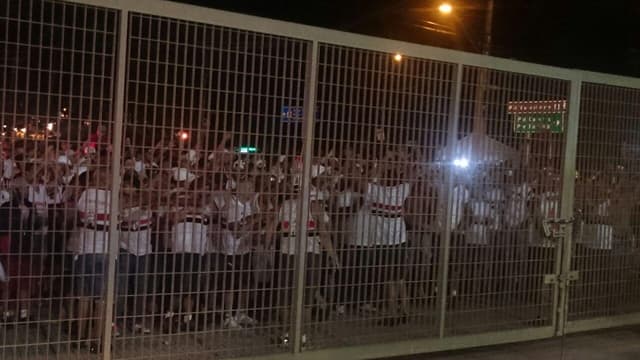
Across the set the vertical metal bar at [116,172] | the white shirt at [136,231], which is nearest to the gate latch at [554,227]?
the white shirt at [136,231]

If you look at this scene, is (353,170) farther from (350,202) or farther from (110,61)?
(110,61)

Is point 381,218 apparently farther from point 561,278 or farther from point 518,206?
point 561,278

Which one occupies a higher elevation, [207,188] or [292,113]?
[292,113]

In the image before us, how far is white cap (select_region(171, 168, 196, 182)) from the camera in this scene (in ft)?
19.0

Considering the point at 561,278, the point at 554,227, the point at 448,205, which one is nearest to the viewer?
the point at 448,205

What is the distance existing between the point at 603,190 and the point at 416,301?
2846 mm

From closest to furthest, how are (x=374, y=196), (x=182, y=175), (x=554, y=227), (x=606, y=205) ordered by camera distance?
1. (x=182, y=175)
2. (x=374, y=196)
3. (x=554, y=227)
4. (x=606, y=205)

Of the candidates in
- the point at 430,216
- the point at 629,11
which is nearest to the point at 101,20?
the point at 430,216

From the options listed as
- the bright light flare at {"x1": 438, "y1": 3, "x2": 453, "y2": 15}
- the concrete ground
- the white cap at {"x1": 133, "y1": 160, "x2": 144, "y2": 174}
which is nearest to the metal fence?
the white cap at {"x1": 133, "y1": 160, "x2": 144, "y2": 174}

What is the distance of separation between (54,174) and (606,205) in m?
6.01

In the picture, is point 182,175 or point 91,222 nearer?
point 91,222

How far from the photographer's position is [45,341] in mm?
5449

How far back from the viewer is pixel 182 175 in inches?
230

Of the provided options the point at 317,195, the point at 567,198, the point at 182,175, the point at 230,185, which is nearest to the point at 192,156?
the point at 182,175
